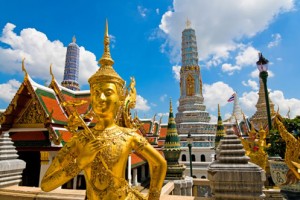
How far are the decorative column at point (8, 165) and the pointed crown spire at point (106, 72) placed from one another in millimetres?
3830

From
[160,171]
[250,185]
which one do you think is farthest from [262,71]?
[160,171]

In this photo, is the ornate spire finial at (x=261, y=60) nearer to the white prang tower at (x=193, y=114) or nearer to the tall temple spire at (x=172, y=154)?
the tall temple spire at (x=172, y=154)

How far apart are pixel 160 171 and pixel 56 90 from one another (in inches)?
486

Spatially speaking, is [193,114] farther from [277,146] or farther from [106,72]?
[106,72]

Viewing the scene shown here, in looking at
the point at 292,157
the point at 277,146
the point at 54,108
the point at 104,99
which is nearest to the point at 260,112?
the point at 277,146

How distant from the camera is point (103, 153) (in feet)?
8.65

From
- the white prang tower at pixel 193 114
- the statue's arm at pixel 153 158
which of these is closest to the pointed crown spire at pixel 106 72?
the statue's arm at pixel 153 158

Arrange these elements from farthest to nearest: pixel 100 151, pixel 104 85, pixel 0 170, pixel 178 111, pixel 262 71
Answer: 1. pixel 178 111
2. pixel 262 71
3. pixel 0 170
4. pixel 104 85
5. pixel 100 151

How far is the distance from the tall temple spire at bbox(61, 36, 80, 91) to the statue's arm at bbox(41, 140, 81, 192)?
158 feet

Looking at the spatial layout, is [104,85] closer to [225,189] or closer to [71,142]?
[71,142]

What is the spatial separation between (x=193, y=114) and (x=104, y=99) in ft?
116

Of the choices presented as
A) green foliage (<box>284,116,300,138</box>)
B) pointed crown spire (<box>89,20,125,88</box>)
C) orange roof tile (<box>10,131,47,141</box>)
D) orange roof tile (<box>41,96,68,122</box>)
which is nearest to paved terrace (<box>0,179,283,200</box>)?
pointed crown spire (<box>89,20,125,88</box>)

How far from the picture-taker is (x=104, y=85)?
111 inches

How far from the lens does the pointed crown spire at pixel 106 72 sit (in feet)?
9.39
